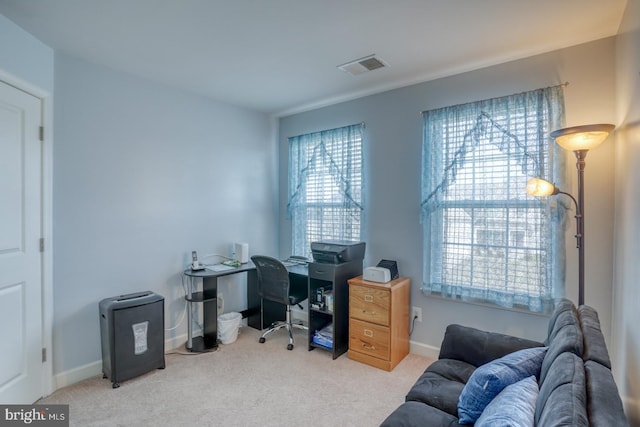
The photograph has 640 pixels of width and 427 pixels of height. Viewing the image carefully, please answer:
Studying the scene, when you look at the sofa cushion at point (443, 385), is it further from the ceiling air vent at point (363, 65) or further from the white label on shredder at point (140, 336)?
the ceiling air vent at point (363, 65)

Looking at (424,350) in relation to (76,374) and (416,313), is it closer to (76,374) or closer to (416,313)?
(416,313)

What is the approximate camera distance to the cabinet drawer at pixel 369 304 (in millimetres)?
2742

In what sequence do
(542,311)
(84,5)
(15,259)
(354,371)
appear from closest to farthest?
(84,5)
(15,259)
(542,311)
(354,371)

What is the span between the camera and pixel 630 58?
1.79 metres

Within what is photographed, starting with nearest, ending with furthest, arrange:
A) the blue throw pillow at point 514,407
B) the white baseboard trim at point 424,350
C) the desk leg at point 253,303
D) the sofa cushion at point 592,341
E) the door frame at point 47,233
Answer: the blue throw pillow at point 514,407 → the sofa cushion at point 592,341 → the door frame at point 47,233 → the white baseboard trim at point 424,350 → the desk leg at point 253,303

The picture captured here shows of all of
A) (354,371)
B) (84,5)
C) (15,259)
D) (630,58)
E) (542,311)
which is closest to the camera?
(630,58)

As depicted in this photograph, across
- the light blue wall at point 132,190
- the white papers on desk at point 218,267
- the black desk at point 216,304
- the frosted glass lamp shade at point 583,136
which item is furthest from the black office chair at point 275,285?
the frosted glass lamp shade at point 583,136

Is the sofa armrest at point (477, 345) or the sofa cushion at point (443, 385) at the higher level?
the sofa armrest at point (477, 345)

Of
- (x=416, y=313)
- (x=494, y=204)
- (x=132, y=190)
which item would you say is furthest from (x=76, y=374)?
(x=494, y=204)

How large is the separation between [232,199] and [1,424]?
2478 mm

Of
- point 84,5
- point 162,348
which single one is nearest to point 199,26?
point 84,5

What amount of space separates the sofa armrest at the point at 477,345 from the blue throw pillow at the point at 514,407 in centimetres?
65

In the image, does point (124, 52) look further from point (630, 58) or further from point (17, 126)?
point (630, 58)

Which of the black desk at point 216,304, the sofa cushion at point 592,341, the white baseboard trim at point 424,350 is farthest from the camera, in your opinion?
the black desk at point 216,304
